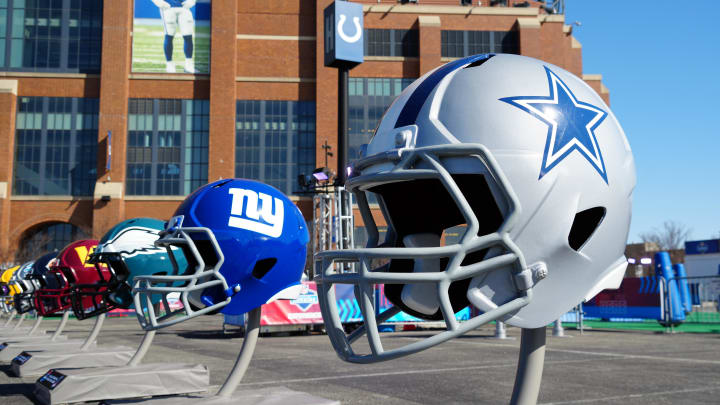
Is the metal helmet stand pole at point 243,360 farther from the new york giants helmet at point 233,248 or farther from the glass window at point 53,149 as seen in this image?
the glass window at point 53,149

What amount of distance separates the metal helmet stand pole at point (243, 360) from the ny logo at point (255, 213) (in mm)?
734

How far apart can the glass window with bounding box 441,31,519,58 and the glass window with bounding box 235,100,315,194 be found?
469 inches

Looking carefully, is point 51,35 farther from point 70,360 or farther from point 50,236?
point 70,360

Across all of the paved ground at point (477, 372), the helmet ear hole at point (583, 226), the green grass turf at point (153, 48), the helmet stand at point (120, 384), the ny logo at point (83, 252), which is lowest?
the paved ground at point (477, 372)

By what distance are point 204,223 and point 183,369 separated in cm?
279

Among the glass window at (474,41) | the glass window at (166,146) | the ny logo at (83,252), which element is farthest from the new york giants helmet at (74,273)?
the glass window at (474,41)

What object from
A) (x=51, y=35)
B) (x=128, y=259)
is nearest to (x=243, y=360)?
(x=128, y=259)

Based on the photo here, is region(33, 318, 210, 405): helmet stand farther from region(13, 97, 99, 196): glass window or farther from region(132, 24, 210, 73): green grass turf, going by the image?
region(132, 24, 210, 73): green grass turf

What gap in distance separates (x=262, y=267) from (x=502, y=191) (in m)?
3.38

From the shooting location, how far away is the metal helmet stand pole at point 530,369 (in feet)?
8.43

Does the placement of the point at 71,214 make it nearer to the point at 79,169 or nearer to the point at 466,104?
the point at 79,169

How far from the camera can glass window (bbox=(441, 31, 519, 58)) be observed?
168 feet

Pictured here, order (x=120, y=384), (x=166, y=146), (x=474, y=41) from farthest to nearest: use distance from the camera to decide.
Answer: (x=474, y=41)
(x=166, y=146)
(x=120, y=384)

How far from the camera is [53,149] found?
47.6 metres
